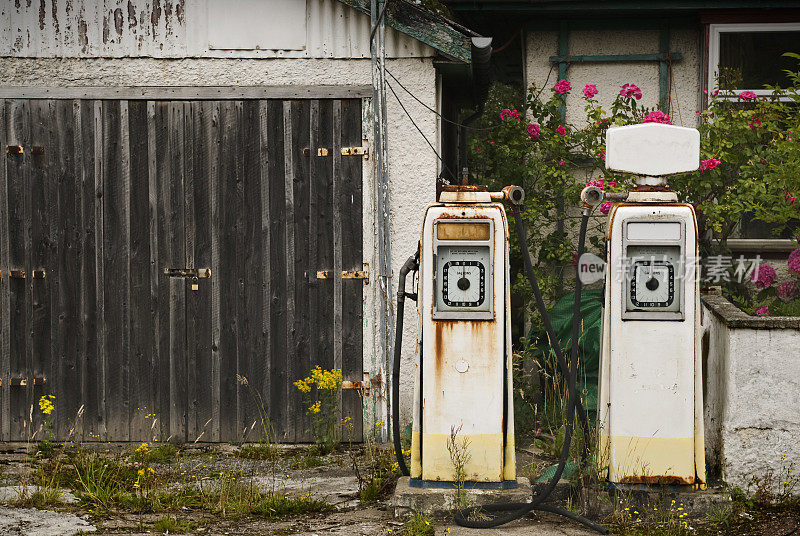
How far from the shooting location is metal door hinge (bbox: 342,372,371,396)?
6.96m

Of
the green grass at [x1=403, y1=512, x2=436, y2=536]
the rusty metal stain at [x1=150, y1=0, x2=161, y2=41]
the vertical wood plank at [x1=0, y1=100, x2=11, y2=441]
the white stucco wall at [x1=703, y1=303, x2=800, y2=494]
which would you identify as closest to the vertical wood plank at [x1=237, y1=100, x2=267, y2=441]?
the rusty metal stain at [x1=150, y1=0, x2=161, y2=41]

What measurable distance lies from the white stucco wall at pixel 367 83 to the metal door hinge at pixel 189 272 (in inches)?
49.8

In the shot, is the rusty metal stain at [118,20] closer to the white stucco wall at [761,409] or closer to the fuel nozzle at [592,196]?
the fuel nozzle at [592,196]

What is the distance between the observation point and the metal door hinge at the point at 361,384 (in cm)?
696

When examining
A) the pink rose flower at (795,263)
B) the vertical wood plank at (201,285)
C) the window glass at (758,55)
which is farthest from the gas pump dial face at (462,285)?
the window glass at (758,55)

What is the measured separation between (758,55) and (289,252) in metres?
5.11

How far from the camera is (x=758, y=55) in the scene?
345 inches

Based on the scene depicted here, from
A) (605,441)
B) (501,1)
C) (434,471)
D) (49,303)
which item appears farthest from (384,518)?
(501,1)

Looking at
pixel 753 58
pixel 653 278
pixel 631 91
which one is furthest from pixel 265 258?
pixel 753 58

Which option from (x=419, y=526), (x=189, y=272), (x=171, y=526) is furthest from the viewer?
(x=189, y=272)

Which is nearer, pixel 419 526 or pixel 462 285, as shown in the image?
pixel 419 526

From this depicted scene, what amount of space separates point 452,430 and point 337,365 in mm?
1906

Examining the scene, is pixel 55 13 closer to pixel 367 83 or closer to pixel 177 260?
pixel 177 260

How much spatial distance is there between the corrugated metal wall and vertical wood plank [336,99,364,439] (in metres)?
0.53
